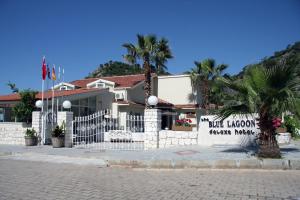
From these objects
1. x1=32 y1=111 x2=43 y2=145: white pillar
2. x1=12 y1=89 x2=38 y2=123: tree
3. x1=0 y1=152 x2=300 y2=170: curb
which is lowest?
x1=0 y1=152 x2=300 y2=170: curb

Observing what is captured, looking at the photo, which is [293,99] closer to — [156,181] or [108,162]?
[156,181]

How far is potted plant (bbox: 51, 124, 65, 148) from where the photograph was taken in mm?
17628

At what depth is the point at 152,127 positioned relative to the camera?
16.1 meters

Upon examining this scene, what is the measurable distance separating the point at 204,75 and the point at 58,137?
68.3ft

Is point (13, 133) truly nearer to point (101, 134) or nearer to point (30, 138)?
point (30, 138)

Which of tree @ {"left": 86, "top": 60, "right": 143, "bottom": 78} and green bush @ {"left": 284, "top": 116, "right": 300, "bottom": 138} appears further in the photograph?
tree @ {"left": 86, "top": 60, "right": 143, "bottom": 78}

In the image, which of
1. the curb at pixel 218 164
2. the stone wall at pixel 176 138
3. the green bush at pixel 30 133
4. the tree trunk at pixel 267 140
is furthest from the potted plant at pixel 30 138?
the tree trunk at pixel 267 140

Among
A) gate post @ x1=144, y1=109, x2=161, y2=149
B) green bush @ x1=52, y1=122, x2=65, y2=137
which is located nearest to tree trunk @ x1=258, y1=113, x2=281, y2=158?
gate post @ x1=144, y1=109, x2=161, y2=149

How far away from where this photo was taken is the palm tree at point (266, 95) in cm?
1045

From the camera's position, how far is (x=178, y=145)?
16.7 meters

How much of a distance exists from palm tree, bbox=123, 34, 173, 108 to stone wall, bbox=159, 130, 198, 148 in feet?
36.8

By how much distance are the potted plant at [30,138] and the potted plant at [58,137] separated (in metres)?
1.71

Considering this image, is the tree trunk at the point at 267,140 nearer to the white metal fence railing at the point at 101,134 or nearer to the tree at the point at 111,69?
the white metal fence railing at the point at 101,134

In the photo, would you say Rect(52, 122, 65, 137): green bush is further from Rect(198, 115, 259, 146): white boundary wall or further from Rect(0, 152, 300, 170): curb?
Rect(198, 115, 259, 146): white boundary wall
